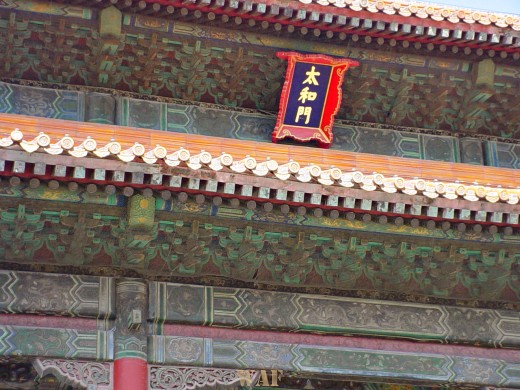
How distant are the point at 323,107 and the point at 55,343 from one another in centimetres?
528

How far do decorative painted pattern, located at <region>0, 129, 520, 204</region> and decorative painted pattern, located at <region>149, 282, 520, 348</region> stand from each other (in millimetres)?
1753

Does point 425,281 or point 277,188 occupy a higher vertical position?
point 277,188

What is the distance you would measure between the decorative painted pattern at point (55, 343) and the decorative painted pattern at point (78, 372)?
0.07m

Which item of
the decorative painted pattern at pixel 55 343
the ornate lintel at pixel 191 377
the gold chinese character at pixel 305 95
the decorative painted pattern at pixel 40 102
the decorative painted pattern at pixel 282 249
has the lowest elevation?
the ornate lintel at pixel 191 377

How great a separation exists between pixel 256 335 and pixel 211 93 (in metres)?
3.91

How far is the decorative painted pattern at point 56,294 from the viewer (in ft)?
52.6

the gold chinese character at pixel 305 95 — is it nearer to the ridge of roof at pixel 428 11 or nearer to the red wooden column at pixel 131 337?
the ridge of roof at pixel 428 11

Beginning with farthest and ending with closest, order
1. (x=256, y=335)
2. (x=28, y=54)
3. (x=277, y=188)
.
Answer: (x=28, y=54) < (x=256, y=335) < (x=277, y=188)

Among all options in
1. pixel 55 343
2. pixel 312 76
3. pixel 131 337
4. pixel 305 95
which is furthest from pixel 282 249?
pixel 312 76

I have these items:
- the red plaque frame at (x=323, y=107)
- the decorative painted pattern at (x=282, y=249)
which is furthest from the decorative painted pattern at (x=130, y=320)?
the red plaque frame at (x=323, y=107)

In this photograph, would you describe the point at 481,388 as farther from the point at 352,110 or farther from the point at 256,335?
the point at 352,110

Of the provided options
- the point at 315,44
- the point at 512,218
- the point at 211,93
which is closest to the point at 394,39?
the point at 315,44

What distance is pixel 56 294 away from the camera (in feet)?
53.2

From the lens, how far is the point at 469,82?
1978cm
